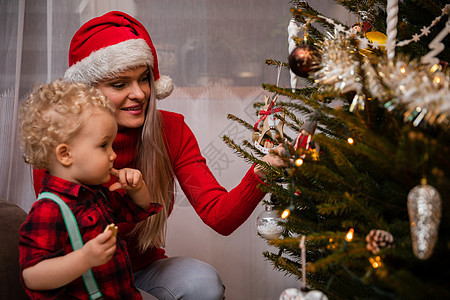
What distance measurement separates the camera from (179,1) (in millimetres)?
2119

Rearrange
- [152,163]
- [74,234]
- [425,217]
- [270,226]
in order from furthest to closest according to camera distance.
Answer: [152,163] → [270,226] → [74,234] → [425,217]

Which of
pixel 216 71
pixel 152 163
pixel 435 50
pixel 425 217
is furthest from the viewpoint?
pixel 216 71

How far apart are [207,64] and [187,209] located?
0.72m

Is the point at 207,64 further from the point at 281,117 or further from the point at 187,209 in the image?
the point at 281,117

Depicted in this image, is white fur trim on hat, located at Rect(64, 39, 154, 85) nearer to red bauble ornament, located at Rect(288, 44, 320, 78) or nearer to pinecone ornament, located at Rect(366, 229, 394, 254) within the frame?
red bauble ornament, located at Rect(288, 44, 320, 78)

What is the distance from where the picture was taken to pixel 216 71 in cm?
214

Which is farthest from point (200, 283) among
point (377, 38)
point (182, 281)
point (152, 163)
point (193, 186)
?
point (377, 38)

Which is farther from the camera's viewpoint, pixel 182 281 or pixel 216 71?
pixel 216 71

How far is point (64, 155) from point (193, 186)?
55 centimetres

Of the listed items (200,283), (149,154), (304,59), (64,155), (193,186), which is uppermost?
(304,59)

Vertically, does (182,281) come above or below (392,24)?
below

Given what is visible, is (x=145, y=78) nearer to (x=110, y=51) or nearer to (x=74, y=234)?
(x=110, y=51)

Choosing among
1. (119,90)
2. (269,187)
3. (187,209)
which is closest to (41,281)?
(269,187)

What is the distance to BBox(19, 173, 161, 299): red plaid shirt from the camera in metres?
0.96
